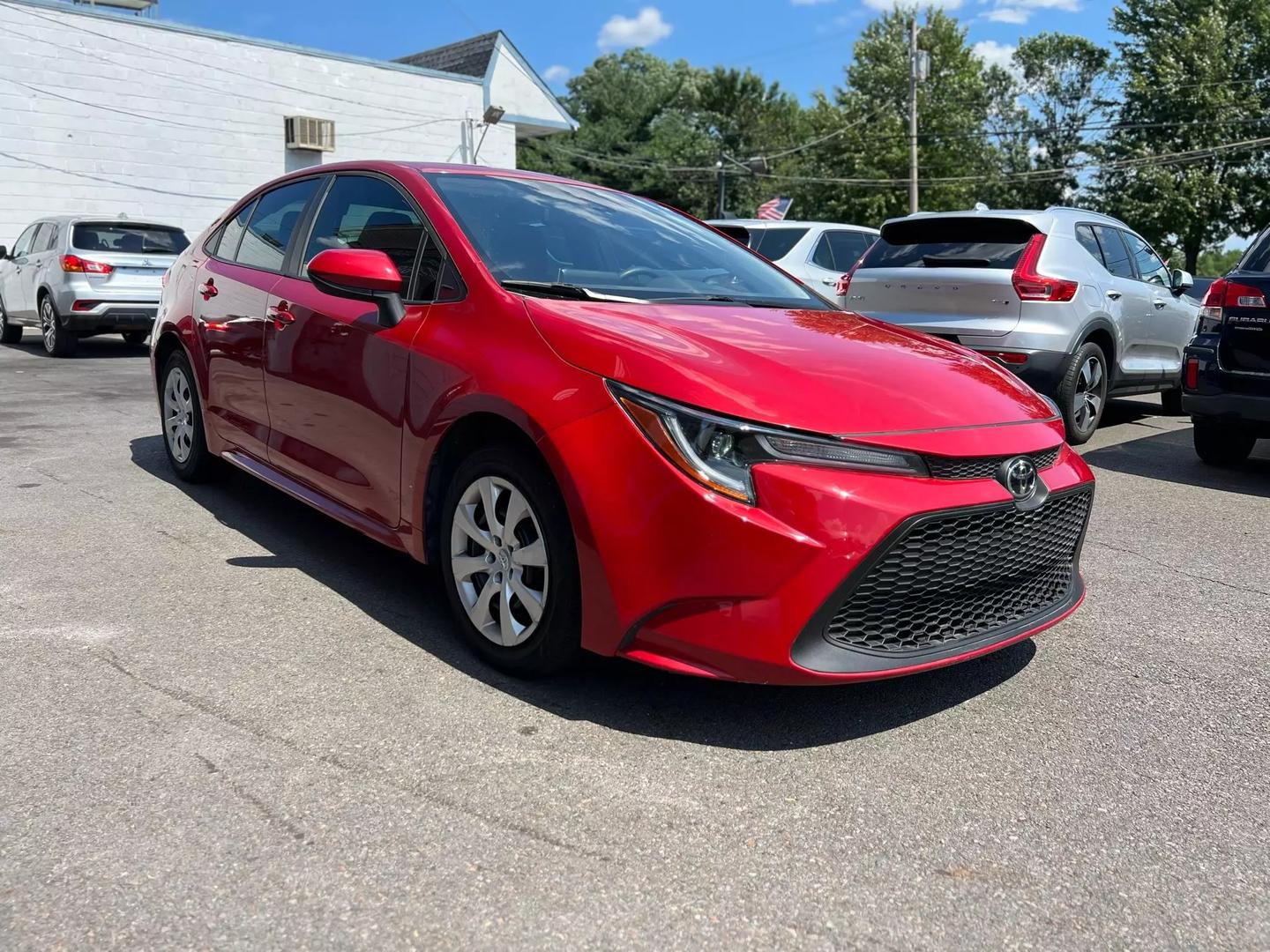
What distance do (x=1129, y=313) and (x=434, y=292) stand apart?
6.19 metres

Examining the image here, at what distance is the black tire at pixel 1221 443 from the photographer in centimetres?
698

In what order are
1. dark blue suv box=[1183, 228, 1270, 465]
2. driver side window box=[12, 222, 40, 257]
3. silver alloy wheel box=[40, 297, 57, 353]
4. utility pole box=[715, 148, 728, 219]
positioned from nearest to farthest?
dark blue suv box=[1183, 228, 1270, 465]
silver alloy wheel box=[40, 297, 57, 353]
driver side window box=[12, 222, 40, 257]
utility pole box=[715, 148, 728, 219]

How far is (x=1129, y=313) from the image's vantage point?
8086 millimetres

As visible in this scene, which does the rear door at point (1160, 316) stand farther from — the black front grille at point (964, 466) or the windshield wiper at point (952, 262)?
the black front grille at point (964, 466)

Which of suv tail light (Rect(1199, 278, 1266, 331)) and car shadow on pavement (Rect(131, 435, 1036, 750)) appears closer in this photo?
car shadow on pavement (Rect(131, 435, 1036, 750))

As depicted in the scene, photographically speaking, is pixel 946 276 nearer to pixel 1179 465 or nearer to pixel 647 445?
pixel 1179 465

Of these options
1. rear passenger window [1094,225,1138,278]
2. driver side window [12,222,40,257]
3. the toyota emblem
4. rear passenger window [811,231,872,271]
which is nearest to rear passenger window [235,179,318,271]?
the toyota emblem

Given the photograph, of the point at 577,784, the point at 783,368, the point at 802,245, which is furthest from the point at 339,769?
the point at 802,245

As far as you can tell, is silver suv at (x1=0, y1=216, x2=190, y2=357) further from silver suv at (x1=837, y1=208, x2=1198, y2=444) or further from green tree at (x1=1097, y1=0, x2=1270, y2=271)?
green tree at (x1=1097, y1=0, x2=1270, y2=271)

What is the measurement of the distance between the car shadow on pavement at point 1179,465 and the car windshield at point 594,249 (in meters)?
3.57

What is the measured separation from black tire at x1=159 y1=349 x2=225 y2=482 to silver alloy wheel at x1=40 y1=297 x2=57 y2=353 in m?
8.16

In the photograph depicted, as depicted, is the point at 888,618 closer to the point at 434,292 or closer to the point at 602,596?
the point at 602,596

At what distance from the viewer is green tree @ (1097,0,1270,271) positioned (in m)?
39.9

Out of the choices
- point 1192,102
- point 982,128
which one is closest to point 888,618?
point 1192,102
